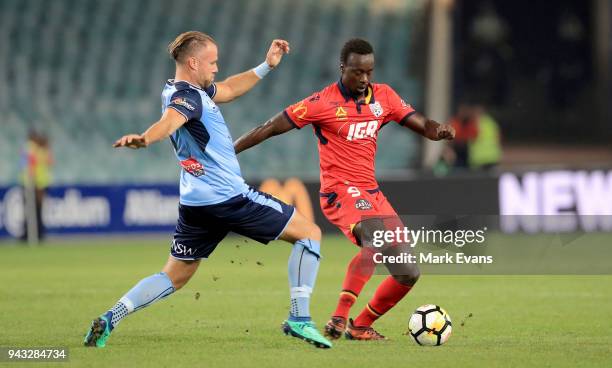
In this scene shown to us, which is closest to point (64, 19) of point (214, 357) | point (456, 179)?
point (456, 179)

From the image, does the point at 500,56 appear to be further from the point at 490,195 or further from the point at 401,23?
the point at 490,195

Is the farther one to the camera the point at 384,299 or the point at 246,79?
the point at 246,79

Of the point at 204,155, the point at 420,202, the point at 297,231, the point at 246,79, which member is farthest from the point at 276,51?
the point at 420,202

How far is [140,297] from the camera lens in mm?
8281

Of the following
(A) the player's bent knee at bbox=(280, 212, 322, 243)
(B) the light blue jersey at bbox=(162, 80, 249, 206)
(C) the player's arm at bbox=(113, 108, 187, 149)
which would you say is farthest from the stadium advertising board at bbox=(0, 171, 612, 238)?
(C) the player's arm at bbox=(113, 108, 187, 149)

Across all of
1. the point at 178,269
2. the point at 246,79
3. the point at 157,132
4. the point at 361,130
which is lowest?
the point at 178,269

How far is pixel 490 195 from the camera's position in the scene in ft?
64.7

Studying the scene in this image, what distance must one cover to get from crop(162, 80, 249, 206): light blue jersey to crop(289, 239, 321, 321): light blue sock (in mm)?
528

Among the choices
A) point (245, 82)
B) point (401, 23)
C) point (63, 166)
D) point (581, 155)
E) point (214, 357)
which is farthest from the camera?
point (581, 155)

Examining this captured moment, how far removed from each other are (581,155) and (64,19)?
14.3 m

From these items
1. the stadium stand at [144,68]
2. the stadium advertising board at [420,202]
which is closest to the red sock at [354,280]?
the stadium advertising board at [420,202]

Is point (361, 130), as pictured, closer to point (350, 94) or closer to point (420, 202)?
point (350, 94)

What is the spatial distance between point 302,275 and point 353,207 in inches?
37.8

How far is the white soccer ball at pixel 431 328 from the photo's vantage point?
8.36 metres
